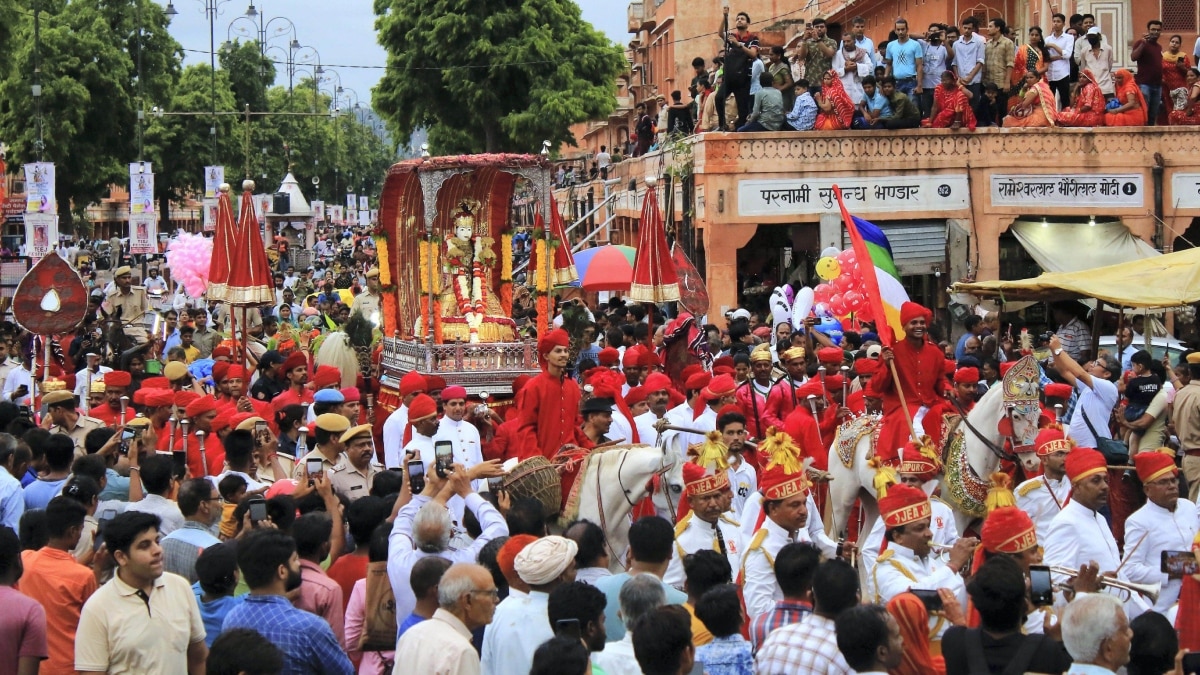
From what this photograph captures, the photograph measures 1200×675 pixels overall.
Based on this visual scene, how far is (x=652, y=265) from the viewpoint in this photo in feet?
56.1

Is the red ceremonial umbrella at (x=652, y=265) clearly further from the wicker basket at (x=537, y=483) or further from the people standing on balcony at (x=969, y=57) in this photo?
the wicker basket at (x=537, y=483)

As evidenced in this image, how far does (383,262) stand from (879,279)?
4967 millimetres

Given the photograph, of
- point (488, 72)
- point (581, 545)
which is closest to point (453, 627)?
point (581, 545)

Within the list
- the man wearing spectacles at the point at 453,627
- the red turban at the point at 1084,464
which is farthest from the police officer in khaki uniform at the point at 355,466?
the red turban at the point at 1084,464

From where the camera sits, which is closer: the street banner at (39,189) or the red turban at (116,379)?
the red turban at (116,379)

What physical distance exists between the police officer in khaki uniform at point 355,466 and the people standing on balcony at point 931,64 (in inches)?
548

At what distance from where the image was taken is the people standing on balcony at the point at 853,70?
22109mm

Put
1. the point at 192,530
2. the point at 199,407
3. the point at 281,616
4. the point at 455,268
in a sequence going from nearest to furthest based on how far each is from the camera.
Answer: the point at 281,616 < the point at 192,530 < the point at 199,407 < the point at 455,268

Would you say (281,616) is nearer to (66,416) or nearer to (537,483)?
(537,483)

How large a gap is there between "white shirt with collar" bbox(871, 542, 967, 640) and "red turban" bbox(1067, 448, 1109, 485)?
1.18 m

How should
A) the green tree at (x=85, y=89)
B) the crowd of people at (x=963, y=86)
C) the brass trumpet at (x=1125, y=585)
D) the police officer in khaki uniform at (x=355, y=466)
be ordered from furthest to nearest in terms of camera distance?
the green tree at (x=85, y=89)
the crowd of people at (x=963, y=86)
the police officer in khaki uniform at (x=355, y=466)
the brass trumpet at (x=1125, y=585)

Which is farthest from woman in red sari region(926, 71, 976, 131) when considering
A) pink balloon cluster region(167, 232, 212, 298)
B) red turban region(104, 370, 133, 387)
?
red turban region(104, 370, 133, 387)

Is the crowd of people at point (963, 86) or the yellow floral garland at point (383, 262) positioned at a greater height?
the crowd of people at point (963, 86)

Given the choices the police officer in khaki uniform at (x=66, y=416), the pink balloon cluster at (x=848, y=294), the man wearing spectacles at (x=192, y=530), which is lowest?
the man wearing spectacles at (x=192, y=530)
